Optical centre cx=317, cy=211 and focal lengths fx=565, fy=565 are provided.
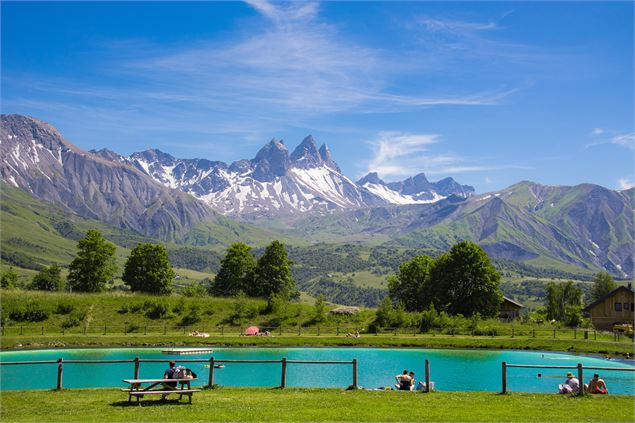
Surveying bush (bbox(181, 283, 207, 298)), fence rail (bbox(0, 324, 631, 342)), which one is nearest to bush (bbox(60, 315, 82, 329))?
fence rail (bbox(0, 324, 631, 342))

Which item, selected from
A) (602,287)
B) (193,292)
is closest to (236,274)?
(193,292)

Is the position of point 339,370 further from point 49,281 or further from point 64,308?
point 49,281

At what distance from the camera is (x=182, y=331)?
80.5 metres

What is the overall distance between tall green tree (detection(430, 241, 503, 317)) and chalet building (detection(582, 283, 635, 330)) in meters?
17.8

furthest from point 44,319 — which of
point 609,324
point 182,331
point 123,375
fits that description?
point 609,324

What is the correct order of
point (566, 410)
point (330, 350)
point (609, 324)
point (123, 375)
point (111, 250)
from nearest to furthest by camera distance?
point (566, 410), point (123, 375), point (330, 350), point (609, 324), point (111, 250)

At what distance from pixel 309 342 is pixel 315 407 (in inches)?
1748

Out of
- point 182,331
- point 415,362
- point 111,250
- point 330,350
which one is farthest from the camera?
point 111,250

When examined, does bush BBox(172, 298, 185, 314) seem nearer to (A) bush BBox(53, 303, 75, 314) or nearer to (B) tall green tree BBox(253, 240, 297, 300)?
(A) bush BBox(53, 303, 75, 314)

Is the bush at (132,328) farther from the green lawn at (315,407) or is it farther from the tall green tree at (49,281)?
the tall green tree at (49,281)

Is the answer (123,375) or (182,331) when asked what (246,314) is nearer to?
(182,331)

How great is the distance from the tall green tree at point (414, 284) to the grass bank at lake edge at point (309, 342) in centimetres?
3394

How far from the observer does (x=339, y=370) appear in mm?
50844

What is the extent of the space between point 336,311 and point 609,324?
158ft
